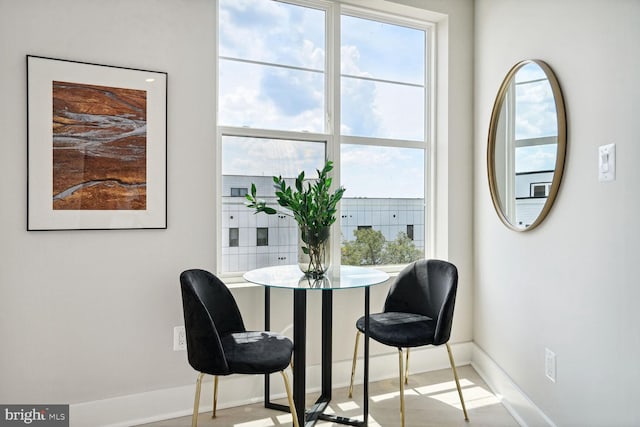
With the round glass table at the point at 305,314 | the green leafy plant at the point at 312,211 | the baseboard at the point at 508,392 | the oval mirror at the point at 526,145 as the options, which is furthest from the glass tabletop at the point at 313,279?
the baseboard at the point at 508,392

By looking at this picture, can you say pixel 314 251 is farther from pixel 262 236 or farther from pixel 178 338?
pixel 178 338

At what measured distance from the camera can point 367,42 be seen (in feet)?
9.52

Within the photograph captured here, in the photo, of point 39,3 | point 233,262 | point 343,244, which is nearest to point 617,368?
point 343,244

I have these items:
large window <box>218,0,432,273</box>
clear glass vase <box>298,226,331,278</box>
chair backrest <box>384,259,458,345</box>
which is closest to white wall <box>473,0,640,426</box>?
chair backrest <box>384,259,458,345</box>

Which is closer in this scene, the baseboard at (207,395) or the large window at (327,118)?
the baseboard at (207,395)

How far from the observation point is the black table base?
78.5 inches

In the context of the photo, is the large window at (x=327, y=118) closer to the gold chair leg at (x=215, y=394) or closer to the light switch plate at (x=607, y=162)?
the gold chair leg at (x=215, y=394)

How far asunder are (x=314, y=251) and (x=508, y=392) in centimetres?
140

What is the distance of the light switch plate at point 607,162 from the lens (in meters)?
1.67

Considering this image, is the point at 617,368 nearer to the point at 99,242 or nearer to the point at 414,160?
the point at 414,160

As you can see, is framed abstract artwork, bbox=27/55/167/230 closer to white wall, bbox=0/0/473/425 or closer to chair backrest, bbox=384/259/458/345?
white wall, bbox=0/0/473/425

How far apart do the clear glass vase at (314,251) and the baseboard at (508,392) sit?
1.26 meters

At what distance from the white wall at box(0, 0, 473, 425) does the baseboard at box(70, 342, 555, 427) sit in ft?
0.04

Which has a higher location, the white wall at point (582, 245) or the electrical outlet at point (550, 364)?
the white wall at point (582, 245)
